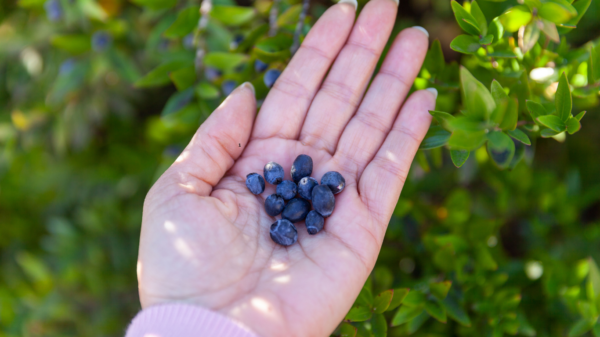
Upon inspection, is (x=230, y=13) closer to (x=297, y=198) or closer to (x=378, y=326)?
(x=297, y=198)

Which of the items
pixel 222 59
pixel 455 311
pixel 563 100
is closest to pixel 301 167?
pixel 222 59

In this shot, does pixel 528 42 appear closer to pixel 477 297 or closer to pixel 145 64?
pixel 477 297

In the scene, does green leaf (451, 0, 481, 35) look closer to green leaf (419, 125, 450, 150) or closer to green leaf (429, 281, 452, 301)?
green leaf (419, 125, 450, 150)

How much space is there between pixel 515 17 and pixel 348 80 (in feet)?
2.21

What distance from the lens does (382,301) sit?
49.1 inches

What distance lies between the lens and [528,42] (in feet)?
3.91

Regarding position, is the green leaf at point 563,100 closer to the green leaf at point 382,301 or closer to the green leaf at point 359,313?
the green leaf at point 382,301

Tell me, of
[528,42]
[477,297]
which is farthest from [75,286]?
[528,42]

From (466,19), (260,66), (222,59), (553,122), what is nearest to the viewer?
(553,122)

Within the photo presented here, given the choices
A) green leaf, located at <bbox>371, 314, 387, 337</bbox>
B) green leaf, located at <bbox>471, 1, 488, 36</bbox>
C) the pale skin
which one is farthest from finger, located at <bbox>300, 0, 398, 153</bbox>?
green leaf, located at <bbox>371, 314, 387, 337</bbox>

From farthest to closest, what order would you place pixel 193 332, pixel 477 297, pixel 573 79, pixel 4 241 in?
pixel 4 241 < pixel 477 297 < pixel 573 79 < pixel 193 332

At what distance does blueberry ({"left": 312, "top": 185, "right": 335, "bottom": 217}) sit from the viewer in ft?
4.65

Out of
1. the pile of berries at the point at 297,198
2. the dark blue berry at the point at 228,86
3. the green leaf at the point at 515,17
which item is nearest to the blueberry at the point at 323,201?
the pile of berries at the point at 297,198

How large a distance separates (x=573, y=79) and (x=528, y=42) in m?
0.24
